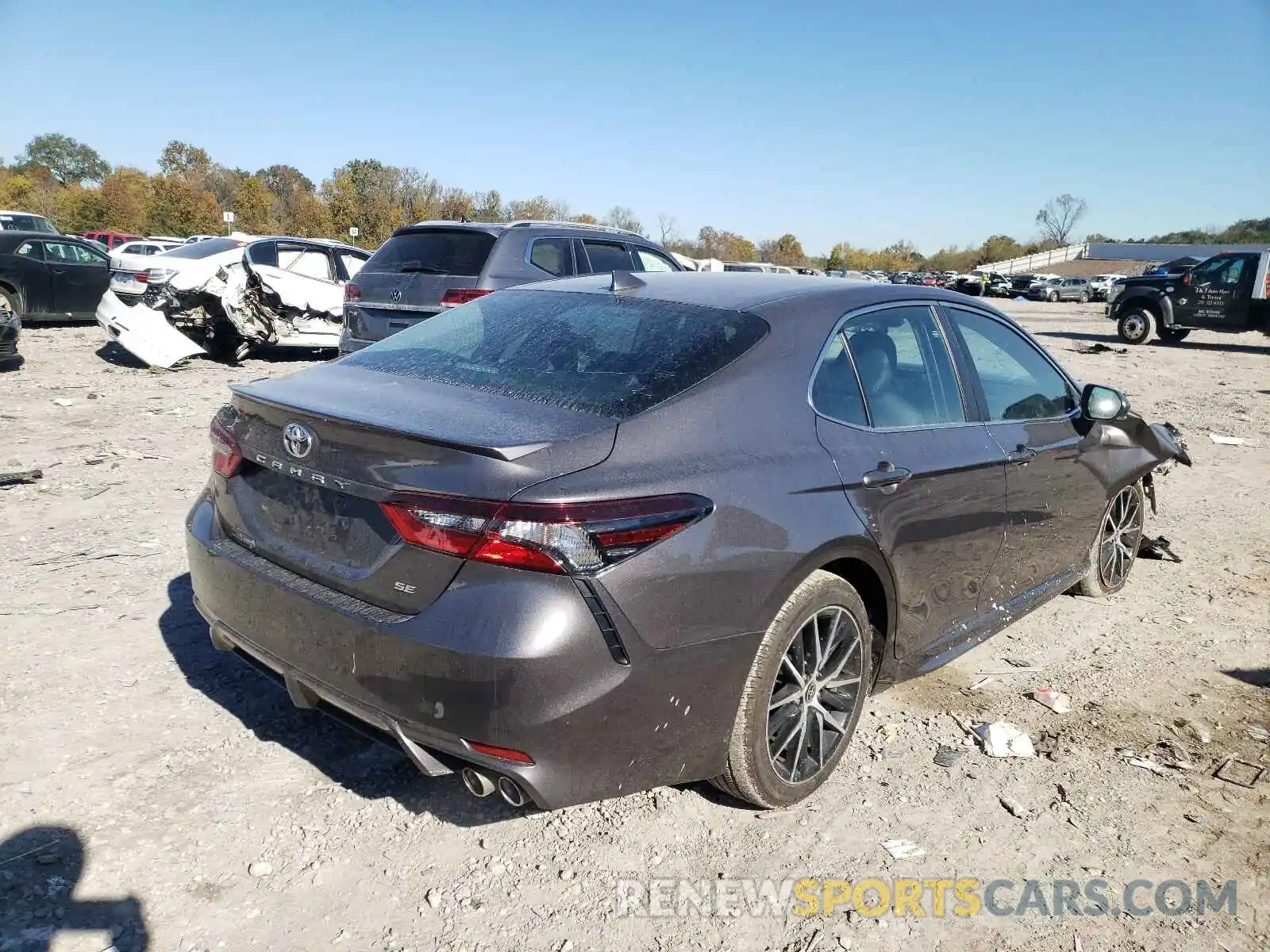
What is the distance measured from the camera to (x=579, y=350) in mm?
3008

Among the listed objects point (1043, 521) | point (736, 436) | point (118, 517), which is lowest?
point (118, 517)

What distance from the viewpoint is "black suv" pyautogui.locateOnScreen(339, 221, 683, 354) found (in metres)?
8.19

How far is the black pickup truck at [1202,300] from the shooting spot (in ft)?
64.1

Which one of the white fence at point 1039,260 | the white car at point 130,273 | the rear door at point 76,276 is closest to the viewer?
the white car at point 130,273

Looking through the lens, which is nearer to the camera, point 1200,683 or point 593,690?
point 593,690

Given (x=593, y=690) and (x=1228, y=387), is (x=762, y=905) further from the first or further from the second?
(x=1228, y=387)

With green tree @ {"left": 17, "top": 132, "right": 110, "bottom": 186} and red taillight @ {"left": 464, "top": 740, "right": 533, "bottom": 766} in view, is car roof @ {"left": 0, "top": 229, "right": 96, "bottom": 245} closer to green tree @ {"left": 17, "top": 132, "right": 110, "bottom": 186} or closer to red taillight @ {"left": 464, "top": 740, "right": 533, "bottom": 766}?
red taillight @ {"left": 464, "top": 740, "right": 533, "bottom": 766}

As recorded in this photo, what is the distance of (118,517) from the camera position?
557 cm

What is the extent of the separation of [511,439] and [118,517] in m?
4.25

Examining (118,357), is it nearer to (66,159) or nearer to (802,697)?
(802,697)

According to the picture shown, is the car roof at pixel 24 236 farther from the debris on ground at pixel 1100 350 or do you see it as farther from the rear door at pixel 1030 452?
the debris on ground at pixel 1100 350

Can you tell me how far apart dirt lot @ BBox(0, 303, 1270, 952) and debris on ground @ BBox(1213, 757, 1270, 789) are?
0.05 m

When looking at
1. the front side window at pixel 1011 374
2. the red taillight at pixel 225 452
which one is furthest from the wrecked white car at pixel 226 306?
the front side window at pixel 1011 374

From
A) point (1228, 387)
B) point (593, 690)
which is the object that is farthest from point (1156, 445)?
point (1228, 387)
